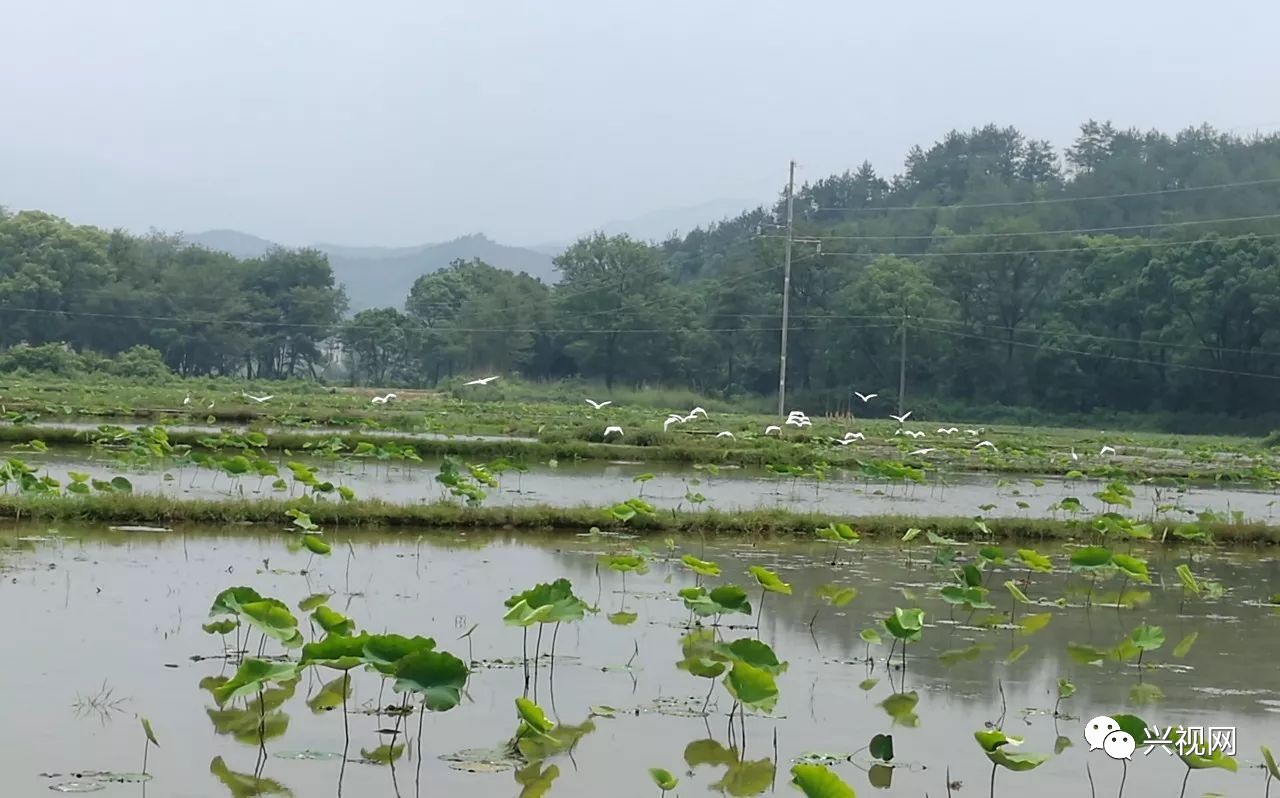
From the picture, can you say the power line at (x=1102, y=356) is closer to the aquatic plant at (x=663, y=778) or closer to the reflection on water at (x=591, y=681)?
the reflection on water at (x=591, y=681)

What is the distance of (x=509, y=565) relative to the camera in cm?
1061

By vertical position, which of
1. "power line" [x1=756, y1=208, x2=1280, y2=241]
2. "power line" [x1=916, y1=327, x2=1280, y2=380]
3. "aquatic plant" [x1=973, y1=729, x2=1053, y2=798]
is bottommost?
"aquatic plant" [x1=973, y1=729, x2=1053, y2=798]

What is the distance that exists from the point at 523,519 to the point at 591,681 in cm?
572

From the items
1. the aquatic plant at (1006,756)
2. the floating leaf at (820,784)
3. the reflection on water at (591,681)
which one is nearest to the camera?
the floating leaf at (820,784)

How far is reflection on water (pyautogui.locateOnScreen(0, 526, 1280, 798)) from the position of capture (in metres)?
5.61

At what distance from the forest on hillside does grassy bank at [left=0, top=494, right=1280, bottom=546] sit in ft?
120

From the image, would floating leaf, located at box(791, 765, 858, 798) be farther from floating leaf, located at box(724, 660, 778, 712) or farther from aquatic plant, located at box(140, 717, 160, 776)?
aquatic plant, located at box(140, 717, 160, 776)

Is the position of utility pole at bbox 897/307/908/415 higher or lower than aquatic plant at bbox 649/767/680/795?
higher

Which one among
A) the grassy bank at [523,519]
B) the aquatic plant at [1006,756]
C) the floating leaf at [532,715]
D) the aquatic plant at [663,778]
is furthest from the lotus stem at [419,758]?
the grassy bank at [523,519]

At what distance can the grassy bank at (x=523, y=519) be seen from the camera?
11.6 metres

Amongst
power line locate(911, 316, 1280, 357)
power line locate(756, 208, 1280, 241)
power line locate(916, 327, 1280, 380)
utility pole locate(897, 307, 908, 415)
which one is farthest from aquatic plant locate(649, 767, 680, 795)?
power line locate(756, 208, 1280, 241)

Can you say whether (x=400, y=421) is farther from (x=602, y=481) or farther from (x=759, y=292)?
(x=759, y=292)

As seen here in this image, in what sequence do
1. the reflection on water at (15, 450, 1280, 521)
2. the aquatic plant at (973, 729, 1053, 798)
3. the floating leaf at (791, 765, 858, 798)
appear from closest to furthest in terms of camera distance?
the floating leaf at (791, 765, 858, 798) → the aquatic plant at (973, 729, 1053, 798) → the reflection on water at (15, 450, 1280, 521)

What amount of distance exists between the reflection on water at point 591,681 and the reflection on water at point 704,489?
3.89 meters
